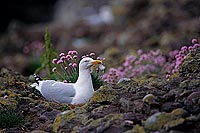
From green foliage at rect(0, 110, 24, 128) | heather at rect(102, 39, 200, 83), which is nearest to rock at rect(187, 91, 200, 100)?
green foliage at rect(0, 110, 24, 128)

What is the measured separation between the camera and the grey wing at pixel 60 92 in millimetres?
5055

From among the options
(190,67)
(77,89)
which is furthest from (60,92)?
(190,67)

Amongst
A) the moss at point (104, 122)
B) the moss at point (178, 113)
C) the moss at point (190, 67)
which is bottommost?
the moss at point (178, 113)

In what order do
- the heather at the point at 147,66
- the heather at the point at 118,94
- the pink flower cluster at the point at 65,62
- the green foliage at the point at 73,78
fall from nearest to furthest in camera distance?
the heather at the point at 118,94
the pink flower cluster at the point at 65,62
the green foliage at the point at 73,78
the heather at the point at 147,66

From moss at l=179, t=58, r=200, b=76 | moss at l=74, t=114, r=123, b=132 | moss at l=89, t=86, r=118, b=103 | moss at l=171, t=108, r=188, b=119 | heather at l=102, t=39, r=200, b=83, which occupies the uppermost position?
heather at l=102, t=39, r=200, b=83

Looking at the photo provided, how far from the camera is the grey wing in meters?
5.05

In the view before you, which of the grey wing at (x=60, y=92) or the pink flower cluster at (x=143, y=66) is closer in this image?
the grey wing at (x=60, y=92)

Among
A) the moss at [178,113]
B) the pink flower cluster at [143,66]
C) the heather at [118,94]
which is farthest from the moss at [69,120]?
the pink flower cluster at [143,66]

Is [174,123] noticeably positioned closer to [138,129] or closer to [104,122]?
[138,129]

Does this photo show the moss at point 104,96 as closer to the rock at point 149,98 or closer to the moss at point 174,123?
the rock at point 149,98

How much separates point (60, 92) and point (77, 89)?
0.52ft

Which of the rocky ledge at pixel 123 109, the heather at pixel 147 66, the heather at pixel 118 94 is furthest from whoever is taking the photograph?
the heather at pixel 147 66

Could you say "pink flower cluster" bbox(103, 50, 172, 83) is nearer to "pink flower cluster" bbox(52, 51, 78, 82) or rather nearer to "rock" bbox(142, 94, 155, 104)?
"pink flower cluster" bbox(52, 51, 78, 82)

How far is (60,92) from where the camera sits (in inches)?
199
